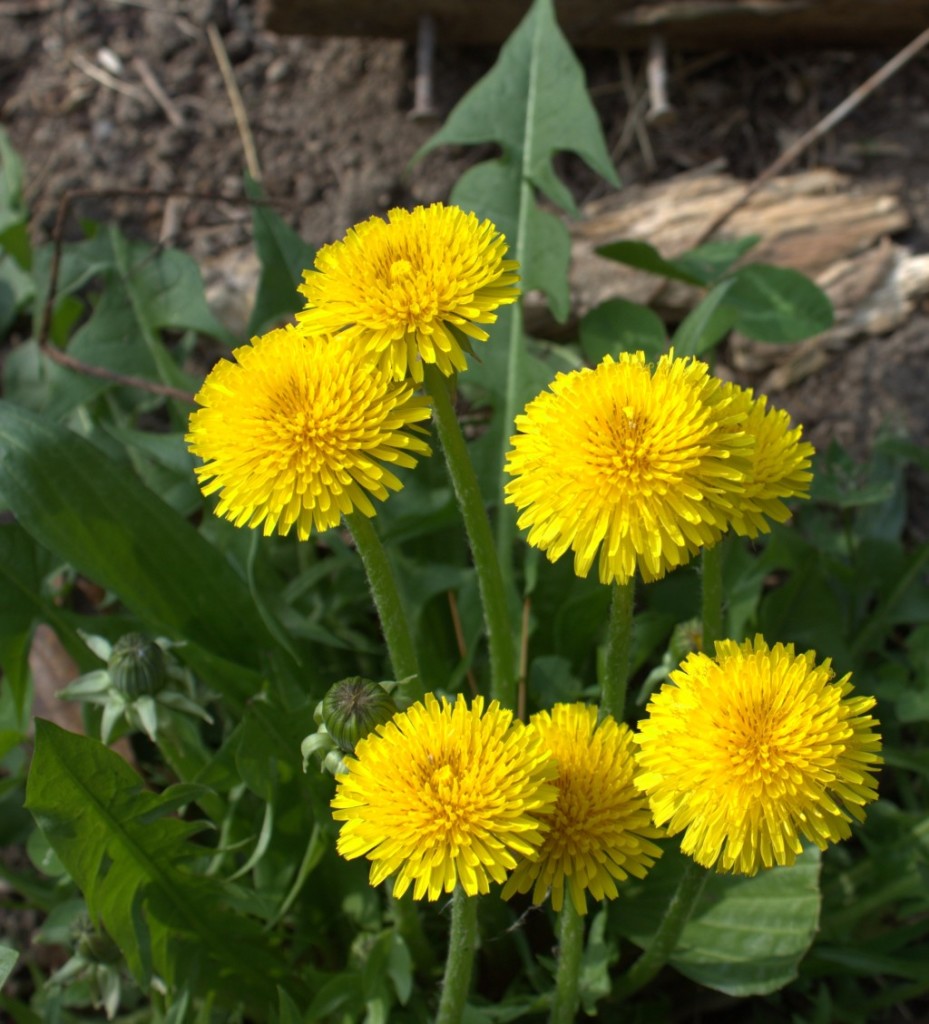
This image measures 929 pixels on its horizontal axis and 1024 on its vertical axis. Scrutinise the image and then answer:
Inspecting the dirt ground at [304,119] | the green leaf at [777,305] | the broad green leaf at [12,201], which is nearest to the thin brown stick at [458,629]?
the green leaf at [777,305]

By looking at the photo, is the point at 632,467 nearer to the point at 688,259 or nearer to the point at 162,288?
the point at 688,259

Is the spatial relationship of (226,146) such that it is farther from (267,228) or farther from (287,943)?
(287,943)

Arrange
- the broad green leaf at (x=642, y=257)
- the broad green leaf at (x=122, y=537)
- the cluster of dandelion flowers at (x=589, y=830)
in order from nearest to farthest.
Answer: the cluster of dandelion flowers at (x=589, y=830)
the broad green leaf at (x=122, y=537)
the broad green leaf at (x=642, y=257)

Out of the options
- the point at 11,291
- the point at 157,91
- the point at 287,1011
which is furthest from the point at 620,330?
the point at 157,91

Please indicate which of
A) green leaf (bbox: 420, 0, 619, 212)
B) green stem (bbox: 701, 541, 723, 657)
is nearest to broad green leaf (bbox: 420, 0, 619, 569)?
green leaf (bbox: 420, 0, 619, 212)

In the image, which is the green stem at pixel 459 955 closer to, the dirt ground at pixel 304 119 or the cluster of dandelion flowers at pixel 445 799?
the cluster of dandelion flowers at pixel 445 799
